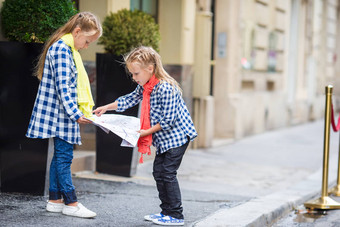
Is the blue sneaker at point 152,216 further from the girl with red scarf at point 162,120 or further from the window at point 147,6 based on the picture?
the window at point 147,6

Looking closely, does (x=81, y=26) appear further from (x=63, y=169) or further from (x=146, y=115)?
(x=63, y=169)

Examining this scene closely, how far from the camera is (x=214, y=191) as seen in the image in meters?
7.14

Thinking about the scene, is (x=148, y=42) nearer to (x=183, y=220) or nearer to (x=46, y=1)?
(x=46, y=1)

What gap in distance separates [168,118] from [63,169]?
976 mm

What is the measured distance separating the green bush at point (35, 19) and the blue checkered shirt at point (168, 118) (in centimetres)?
163

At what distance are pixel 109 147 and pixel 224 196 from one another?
1.46 metres

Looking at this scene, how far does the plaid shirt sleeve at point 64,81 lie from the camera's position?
4.72m

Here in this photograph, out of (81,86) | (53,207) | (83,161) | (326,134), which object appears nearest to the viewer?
(81,86)

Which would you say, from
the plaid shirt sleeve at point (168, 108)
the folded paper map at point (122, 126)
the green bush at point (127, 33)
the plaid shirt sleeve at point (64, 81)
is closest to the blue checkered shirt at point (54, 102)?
the plaid shirt sleeve at point (64, 81)

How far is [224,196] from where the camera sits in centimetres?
675

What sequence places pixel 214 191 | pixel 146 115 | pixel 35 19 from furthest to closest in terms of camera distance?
pixel 214 191, pixel 35 19, pixel 146 115

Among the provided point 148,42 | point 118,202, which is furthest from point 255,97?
point 118,202

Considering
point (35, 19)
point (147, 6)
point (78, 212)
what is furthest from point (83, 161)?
point (147, 6)

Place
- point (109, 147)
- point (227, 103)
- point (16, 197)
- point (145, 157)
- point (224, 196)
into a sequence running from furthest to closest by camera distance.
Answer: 1. point (227, 103)
2. point (145, 157)
3. point (109, 147)
4. point (224, 196)
5. point (16, 197)
